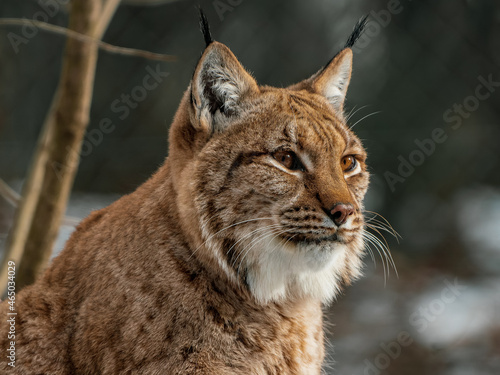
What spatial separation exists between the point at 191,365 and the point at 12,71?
186 inches

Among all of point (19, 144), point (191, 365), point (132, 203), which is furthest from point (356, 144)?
point (19, 144)

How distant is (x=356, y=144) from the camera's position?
3375 mm

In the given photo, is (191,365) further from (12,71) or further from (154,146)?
(12,71)

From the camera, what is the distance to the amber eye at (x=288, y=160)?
9.81 feet
